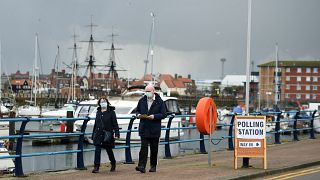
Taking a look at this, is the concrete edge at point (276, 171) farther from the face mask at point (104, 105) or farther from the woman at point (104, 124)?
the face mask at point (104, 105)

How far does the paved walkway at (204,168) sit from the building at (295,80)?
138239mm

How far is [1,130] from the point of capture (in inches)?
1201

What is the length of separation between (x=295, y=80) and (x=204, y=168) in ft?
495

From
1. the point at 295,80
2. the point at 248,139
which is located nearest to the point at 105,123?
the point at 248,139

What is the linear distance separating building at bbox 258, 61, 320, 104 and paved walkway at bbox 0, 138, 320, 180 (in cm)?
13824

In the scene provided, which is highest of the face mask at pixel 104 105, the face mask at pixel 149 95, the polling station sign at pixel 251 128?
the face mask at pixel 149 95

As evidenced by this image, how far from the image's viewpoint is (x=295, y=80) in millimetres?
161250

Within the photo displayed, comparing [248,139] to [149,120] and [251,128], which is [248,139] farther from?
[149,120]

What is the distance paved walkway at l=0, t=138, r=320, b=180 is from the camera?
1288 cm

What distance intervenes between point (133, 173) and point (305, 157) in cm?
680

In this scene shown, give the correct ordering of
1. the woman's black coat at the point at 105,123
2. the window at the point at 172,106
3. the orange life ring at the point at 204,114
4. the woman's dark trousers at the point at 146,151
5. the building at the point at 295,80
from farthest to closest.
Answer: the building at the point at 295,80 → the window at the point at 172,106 → the orange life ring at the point at 204,114 → the woman's dark trousers at the point at 146,151 → the woman's black coat at the point at 105,123

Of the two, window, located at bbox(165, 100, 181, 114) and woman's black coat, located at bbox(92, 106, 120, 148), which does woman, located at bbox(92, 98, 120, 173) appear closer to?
woman's black coat, located at bbox(92, 106, 120, 148)

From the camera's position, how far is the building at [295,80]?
6191 inches

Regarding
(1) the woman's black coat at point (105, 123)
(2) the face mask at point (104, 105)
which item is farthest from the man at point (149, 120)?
(2) the face mask at point (104, 105)
